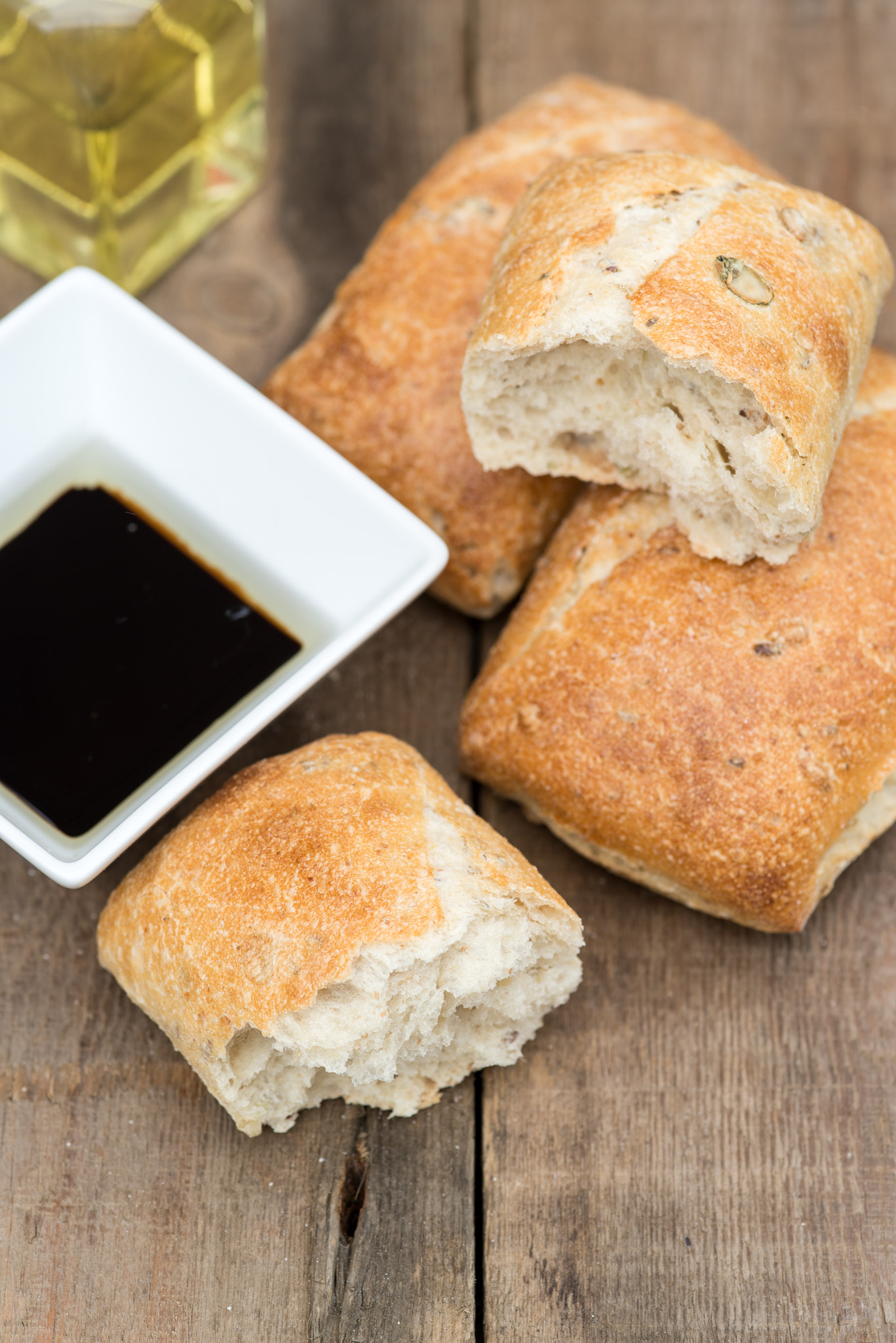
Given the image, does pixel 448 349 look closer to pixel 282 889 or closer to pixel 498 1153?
pixel 282 889

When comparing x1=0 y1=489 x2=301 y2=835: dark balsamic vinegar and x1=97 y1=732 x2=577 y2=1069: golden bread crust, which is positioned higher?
x1=0 y1=489 x2=301 y2=835: dark balsamic vinegar

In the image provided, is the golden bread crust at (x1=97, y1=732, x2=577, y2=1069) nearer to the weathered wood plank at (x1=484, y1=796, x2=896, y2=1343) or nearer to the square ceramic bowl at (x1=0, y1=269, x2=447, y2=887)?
the square ceramic bowl at (x1=0, y1=269, x2=447, y2=887)

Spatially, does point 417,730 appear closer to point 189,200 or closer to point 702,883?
point 702,883

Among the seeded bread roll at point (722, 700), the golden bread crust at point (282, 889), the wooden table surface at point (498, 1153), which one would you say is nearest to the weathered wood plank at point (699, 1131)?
the wooden table surface at point (498, 1153)

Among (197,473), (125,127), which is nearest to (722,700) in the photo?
(197,473)

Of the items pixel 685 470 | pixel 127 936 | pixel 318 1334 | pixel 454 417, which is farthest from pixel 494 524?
pixel 318 1334

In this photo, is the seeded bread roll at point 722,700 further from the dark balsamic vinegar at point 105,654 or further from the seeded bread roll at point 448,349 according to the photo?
the dark balsamic vinegar at point 105,654

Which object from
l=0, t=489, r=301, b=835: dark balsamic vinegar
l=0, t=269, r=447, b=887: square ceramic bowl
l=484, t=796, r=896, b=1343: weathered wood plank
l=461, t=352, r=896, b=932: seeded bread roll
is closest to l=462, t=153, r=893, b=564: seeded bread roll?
l=461, t=352, r=896, b=932: seeded bread roll
